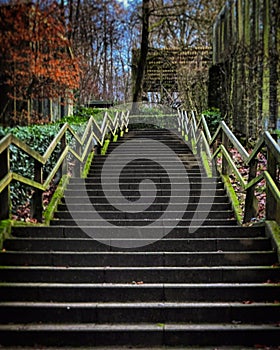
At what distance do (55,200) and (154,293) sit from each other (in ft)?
10.4

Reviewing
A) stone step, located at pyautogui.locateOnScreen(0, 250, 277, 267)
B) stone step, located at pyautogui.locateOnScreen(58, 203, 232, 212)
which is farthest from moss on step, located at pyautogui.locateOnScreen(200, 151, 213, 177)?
stone step, located at pyautogui.locateOnScreen(0, 250, 277, 267)

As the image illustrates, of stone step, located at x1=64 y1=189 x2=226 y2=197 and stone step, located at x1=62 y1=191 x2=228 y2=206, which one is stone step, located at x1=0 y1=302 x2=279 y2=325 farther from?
stone step, located at x1=64 y1=189 x2=226 y2=197

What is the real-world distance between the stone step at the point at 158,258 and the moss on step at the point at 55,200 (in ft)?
5.27

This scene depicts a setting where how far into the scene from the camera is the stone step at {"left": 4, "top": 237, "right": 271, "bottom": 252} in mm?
5199

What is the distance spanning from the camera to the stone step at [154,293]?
4.36 meters

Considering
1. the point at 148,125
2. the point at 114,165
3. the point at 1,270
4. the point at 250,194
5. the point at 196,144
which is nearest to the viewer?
the point at 1,270

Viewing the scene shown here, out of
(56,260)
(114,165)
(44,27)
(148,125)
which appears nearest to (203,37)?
(148,125)

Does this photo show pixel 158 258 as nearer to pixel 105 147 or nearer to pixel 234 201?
pixel 234 201

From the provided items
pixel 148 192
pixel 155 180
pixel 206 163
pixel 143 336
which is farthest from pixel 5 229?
pixel 206 163

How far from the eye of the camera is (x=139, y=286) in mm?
4387

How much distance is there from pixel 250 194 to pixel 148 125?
1404cm

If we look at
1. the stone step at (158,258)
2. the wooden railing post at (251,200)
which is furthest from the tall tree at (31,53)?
the stone step at (158,258)

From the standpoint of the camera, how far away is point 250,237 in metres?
5.52

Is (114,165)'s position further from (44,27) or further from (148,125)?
(148,125)
